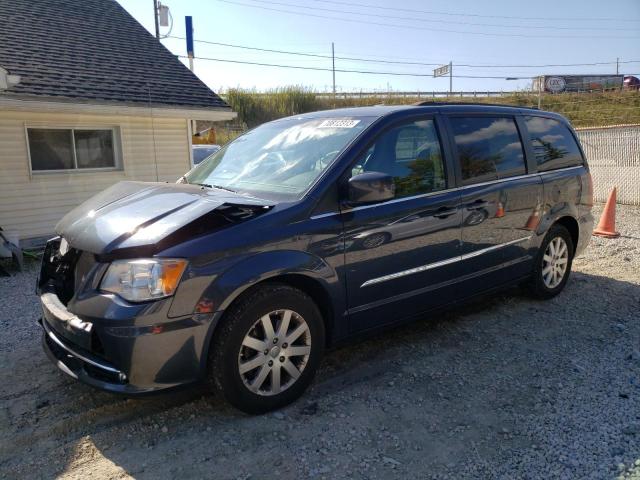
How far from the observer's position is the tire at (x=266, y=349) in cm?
285

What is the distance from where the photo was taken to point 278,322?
3.05 meters

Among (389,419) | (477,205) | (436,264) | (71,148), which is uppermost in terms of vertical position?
(71,148)

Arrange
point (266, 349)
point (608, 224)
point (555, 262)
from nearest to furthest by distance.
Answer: point (266, 349)
point (555, 262)
point (608, 224)

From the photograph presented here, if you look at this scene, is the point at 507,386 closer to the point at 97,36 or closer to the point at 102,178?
the point at 102,178

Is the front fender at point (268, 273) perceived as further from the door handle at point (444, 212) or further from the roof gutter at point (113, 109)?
the roof gutter at point (113, 109)

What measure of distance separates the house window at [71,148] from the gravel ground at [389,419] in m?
5.63

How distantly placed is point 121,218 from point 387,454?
2.05 m

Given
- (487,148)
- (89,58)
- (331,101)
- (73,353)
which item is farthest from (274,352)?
(331,101)

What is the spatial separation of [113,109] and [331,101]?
26.1 metres

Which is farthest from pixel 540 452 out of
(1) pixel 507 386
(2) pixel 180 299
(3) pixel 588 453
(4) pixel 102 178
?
(4) pixel 102 178

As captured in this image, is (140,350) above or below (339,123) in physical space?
below

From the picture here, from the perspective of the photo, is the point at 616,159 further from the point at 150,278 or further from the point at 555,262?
the point at 150,278

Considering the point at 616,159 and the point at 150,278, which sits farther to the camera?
the point at 616,159

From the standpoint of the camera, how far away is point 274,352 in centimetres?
304
